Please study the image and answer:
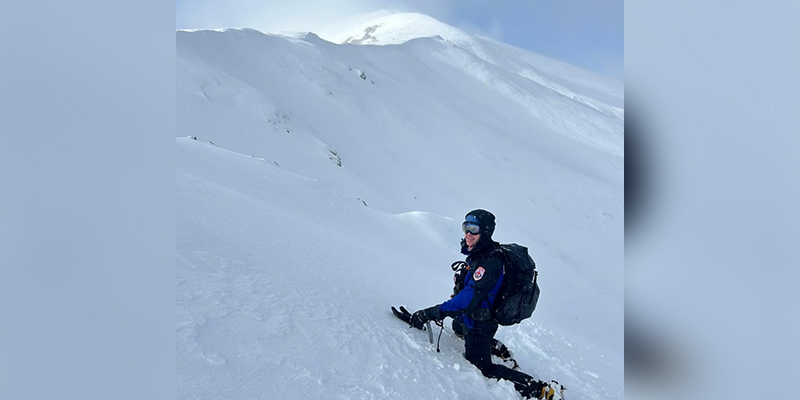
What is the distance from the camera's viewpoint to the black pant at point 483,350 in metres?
3.72

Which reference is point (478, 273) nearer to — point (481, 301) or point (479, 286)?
point (479, 286)

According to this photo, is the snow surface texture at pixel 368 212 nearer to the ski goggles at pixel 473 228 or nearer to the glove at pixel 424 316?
the glove at pixel 424 316

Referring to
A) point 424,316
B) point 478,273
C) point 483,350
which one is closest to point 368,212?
point 424,316

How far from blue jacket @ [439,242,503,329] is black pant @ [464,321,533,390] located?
8 cm

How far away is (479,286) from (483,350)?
63 cm

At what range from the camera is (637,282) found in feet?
2.44

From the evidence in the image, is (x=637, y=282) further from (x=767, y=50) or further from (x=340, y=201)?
(x=340, y=201)

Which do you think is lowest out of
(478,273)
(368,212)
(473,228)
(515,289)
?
(368,212)

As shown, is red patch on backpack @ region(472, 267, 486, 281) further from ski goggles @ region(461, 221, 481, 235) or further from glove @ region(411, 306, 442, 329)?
glove @ region(411, 306, 442, 329)

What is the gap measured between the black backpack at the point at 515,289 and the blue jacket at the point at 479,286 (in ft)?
0.19

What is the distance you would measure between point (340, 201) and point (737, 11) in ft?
28.5

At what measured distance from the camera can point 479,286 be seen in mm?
3598

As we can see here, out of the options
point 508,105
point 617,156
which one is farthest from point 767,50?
point 508,105

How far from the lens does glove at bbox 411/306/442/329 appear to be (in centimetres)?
397
